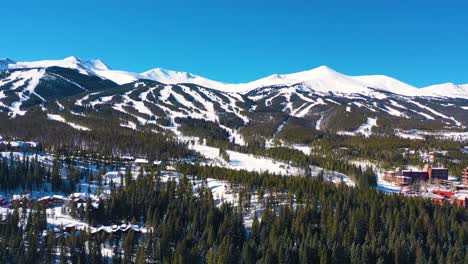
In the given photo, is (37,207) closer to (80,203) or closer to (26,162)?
(80,203)

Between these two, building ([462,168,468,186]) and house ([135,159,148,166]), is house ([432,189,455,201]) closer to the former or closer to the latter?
building ([462,168,468,186])

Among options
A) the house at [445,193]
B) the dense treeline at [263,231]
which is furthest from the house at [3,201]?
the house at [445,193]

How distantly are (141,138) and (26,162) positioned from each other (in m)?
Result: 66.5

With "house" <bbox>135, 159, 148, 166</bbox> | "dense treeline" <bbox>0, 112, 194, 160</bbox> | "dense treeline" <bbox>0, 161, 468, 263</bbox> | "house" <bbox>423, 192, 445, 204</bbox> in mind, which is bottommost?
"dense treeline" <bbox>0, 161, 468, 263</bbox>

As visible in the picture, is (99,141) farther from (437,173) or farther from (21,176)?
(437,173)

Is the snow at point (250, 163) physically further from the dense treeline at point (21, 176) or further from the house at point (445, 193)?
the dense treeline at point (21, 176)

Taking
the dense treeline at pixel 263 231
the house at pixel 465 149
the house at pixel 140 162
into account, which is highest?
the house at pixel 465 149

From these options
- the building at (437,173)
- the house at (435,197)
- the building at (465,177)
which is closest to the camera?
the house at (435,197)

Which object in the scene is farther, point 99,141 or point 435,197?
point 99,141

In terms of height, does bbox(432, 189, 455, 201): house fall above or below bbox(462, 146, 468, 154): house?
below

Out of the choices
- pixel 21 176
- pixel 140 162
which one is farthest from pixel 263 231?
pixel 140 162

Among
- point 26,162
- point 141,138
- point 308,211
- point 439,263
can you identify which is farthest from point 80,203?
point 141,138

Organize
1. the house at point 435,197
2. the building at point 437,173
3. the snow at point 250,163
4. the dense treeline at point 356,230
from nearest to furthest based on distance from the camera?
the dense treeline at point 356,230, the house at point 435,197, the building at point 437,173, the snow at point 250,163

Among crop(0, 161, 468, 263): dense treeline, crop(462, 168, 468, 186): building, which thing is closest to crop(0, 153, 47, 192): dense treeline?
crop(0, 161, 468, 263): dense treeline
